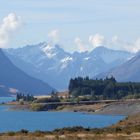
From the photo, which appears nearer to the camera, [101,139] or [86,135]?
[101,139]

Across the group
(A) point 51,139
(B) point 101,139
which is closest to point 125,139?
(B) point 101,139

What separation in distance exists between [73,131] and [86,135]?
6.91 m

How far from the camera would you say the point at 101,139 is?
2312 inches

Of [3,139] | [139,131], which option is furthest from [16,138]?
[139,131]

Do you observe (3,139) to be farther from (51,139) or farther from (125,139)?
(125,139)

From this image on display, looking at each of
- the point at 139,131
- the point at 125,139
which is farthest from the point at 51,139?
the point at 139,131

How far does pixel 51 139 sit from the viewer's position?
197ft

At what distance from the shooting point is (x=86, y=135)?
62.9 meters

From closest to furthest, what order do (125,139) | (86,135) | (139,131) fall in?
(125,139)
(86,135)
(139,131)

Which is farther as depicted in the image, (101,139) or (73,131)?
(73,131)

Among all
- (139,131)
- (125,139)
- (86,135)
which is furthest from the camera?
(139,131)

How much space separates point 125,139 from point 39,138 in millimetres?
7890

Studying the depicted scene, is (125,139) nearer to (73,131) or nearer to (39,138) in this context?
(39,138)

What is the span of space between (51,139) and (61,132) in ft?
28.9
